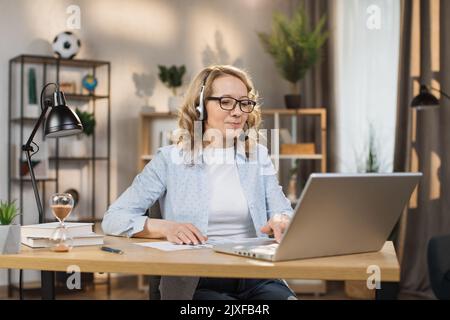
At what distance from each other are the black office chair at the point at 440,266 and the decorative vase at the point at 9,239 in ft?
7.86

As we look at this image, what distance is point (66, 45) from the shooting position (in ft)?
17.9

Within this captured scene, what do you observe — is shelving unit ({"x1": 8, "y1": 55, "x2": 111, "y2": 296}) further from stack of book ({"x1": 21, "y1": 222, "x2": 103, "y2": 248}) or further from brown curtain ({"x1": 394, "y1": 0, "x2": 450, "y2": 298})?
stack of book ({"x1": 21, "y1": 222, "x2": 103, "y2": 248})

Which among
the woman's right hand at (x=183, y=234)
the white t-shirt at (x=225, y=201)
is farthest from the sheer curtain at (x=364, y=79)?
the woman's right hand at (x=183, y=234)

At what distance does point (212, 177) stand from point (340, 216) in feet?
2.66

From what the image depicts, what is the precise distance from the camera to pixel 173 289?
2.23m

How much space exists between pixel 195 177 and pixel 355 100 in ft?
11.6

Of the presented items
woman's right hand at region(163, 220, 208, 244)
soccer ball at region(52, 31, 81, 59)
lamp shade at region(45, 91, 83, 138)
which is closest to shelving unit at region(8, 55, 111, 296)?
soccer ball at region(52, 31, 81, 59)

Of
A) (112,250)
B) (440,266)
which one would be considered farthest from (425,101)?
(112,250)

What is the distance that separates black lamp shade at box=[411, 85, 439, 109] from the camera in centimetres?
439

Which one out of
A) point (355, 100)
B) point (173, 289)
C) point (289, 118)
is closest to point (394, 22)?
point (355, 100)

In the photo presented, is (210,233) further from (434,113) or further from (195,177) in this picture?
(434,113)

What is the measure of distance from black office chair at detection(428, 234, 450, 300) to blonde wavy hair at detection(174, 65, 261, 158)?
1.53 metres

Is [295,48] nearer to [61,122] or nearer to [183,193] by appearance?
[183,193]

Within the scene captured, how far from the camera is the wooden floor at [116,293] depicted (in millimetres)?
5309
